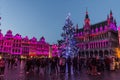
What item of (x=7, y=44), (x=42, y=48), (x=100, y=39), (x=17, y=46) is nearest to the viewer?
(x=100, y=39)

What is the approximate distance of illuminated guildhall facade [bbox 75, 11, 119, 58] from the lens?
7388cm

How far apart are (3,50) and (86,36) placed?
144 ft

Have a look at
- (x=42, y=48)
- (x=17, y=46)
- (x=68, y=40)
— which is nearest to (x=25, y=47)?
(x=17, y=46)

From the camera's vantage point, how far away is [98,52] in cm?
7706

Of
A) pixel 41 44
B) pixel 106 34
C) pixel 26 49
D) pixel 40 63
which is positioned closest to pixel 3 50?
pixel 26 49

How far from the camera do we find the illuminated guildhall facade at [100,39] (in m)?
73.9

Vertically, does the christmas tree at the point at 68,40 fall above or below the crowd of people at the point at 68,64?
above

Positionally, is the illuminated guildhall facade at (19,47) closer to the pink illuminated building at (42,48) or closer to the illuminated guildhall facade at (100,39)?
the pink illuminated building at (42,48)

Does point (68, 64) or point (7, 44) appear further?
point (7, 44)

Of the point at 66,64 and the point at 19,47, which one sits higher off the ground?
the point at 19,47

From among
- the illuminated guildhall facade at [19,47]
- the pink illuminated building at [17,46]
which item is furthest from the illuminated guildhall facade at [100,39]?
the pink illuminated building at [17,46]

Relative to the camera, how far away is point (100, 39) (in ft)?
255

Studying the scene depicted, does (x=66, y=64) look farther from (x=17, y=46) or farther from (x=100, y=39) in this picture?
(x=17, y=46)

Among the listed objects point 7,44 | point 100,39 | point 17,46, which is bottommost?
point 17,46
